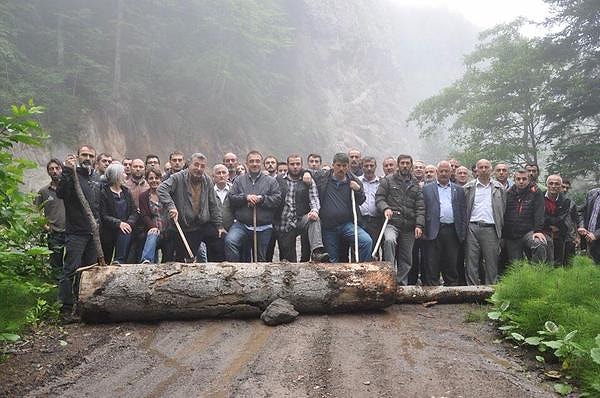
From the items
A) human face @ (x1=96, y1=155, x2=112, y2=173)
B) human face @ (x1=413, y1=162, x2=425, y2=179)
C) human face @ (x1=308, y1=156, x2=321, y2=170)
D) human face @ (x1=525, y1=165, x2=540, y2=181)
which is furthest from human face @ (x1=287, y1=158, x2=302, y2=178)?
human face @ (x1=525, y1=165, x2=540, y2=181)

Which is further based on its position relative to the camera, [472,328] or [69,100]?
[69,100]

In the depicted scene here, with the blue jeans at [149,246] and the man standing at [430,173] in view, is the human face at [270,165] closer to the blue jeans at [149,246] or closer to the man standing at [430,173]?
the blue jeans at [149,246]

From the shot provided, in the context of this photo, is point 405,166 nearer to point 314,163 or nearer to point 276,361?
point 314,163

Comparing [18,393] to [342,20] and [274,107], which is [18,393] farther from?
[342,20]

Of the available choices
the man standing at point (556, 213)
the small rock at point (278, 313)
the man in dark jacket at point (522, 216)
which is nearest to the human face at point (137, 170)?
the small rock at point (278, 313)

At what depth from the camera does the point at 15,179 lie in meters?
3.77

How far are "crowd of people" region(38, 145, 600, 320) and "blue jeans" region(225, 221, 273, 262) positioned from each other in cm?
2

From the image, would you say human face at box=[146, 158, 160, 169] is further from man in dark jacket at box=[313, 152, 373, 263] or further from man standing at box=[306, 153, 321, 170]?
man standing at box=[306, 153, 321, 170]

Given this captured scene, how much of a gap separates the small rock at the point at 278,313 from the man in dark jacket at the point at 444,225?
309cm

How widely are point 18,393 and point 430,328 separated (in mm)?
4342

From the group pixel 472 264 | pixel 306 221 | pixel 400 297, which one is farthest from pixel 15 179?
pixel 472 264

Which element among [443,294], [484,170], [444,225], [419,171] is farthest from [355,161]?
[443,294]

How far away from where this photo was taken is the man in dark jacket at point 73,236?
6117 millimetres

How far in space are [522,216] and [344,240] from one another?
2.99 m
